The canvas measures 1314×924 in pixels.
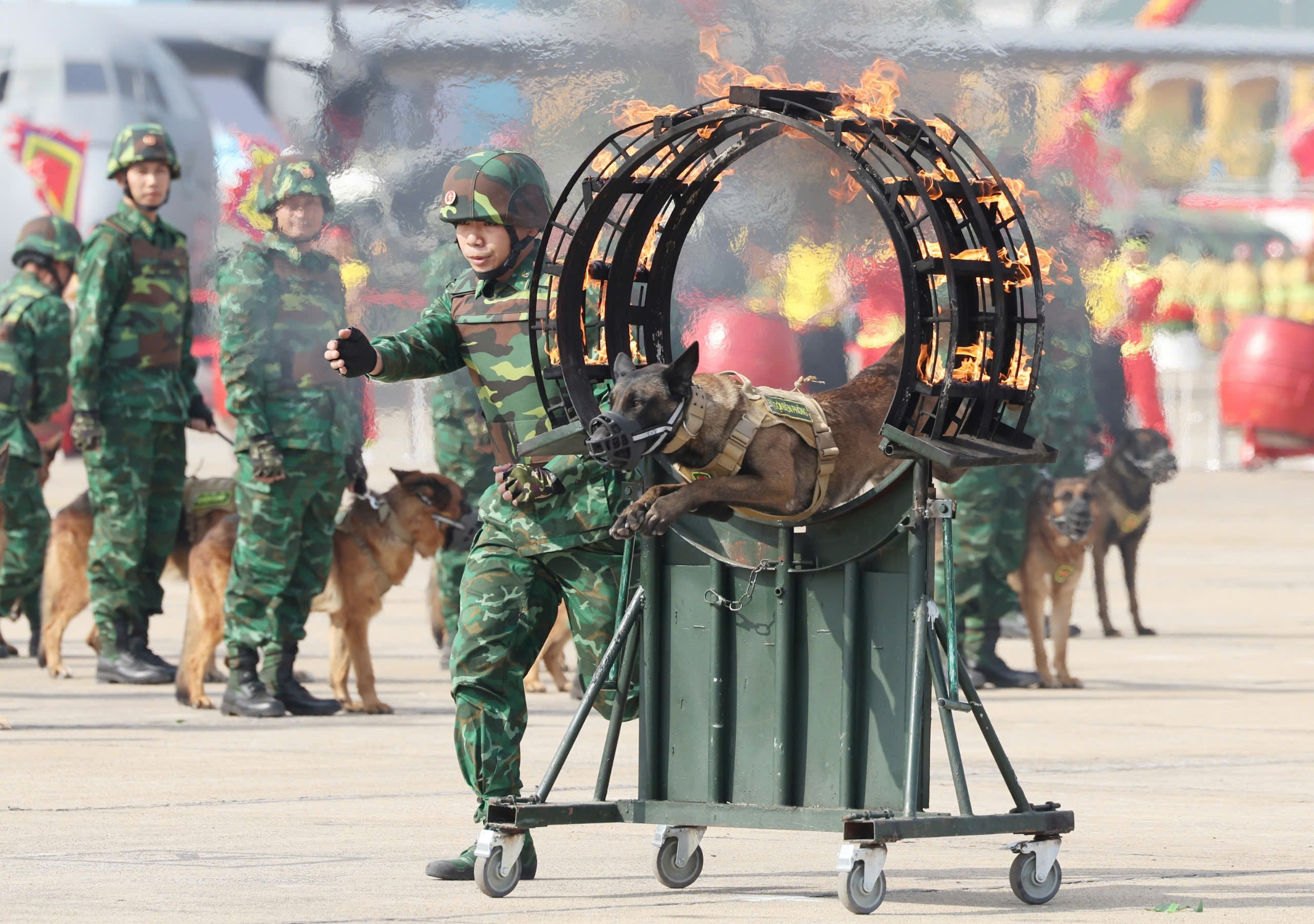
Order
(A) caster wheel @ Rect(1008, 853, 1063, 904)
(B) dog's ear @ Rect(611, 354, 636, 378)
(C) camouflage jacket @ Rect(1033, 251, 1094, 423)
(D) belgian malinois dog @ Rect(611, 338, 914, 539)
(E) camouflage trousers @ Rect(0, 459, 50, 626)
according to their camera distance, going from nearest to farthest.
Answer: (D) belgian malinois dog @ Rect(611, 338, 914, 539) < (B) dog's ear @ Rect(611, 354, 636, 378) < (A) caster wheel @ Rect(1008, 853, 1063, 904) < (C) camouflage jacket @ Rect(1033, 251, 1094, 423) < (E) camouflage trousers @ Rect(0, 459, 50, 626)

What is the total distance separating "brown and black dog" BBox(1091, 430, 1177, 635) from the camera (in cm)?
1466

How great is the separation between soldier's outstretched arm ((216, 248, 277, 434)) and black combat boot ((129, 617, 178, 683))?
6.63 ft

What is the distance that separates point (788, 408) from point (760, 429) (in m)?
0.14

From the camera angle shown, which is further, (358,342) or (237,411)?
(237,411)

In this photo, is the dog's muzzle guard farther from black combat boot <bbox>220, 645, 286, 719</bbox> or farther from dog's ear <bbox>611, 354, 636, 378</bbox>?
black combat boot <bbox>220, 645, 286, 719</bbox>

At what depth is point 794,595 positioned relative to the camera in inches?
238

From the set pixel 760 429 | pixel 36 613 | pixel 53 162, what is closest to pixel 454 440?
pixel 36 613

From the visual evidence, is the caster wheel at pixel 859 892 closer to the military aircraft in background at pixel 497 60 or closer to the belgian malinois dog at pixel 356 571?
the belgian malinois dog at pixel 356 571

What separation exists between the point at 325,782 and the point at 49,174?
2313 cm

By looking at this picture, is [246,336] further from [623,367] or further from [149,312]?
[623,367]

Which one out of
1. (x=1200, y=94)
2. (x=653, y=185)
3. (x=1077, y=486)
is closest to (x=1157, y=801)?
(x=653, y=185)

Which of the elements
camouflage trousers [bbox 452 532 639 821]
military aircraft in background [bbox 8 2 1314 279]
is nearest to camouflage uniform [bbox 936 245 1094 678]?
military aircraft in background [bbox 8 2 1314 279]

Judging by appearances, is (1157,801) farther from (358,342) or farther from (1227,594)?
(1227,594)

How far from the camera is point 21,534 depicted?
12977 mm
